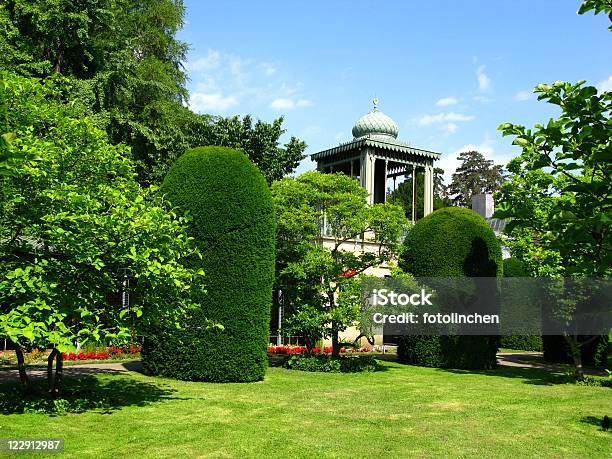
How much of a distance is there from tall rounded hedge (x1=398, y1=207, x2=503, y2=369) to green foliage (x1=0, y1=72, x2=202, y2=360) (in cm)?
980

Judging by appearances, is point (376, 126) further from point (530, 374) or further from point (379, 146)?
point (530, 374)

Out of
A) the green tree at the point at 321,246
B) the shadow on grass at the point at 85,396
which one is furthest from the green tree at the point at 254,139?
the shadow on grass at the point at 85,396

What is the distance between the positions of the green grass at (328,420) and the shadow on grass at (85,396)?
6 cm

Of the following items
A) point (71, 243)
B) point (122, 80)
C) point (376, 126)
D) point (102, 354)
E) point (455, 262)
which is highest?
point (122, 80)

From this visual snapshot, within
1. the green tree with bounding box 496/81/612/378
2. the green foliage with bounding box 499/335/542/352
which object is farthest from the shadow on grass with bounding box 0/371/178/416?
the green foliage with bounding box 499/335/542/352

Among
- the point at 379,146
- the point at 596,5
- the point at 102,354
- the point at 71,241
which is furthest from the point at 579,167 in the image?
the point at 379,146

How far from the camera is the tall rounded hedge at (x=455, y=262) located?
693 inches

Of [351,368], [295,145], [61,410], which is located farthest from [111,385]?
[295,145]

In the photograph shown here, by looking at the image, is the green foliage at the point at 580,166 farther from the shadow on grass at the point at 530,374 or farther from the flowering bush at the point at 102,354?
the flowering bush at the point at 102,354

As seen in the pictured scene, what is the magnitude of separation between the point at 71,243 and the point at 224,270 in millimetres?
5154

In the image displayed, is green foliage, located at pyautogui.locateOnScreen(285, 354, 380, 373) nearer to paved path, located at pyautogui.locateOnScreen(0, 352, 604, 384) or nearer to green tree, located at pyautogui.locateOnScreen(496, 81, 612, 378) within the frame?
paved path, located at pyautogui.locateOnScreen(0, 352, 604, 384)

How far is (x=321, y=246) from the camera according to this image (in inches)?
675

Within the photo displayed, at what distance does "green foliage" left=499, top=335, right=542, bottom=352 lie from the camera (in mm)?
26562

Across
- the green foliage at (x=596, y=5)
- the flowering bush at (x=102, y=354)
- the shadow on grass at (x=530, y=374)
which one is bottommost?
the shadow on grass at (x=530, y=374)
